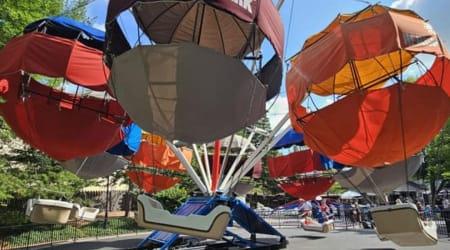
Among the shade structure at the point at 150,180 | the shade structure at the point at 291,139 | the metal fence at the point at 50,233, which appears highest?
the shade structure at the point at 291,139

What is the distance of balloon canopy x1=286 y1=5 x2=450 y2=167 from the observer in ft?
27.6

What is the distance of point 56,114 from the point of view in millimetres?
10672

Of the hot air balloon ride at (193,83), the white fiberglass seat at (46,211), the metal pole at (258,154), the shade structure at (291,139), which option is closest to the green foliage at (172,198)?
the shade structure at (291,139)

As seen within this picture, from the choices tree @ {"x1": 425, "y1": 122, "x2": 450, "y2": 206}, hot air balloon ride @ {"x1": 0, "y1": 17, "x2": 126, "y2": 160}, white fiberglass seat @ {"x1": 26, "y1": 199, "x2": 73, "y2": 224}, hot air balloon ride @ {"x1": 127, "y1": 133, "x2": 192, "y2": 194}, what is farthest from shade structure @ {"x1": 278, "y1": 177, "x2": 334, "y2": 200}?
white fiberglass seat @ {"x1": 26, "y1": 199, "x2": 73, "y2": 224}

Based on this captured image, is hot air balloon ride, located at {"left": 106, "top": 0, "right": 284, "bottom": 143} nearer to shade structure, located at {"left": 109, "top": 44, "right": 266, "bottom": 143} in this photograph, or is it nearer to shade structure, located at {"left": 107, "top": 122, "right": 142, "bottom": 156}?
shade structure, located at {"left": 109, "top": 44, "right": 266, "bottom": 143}

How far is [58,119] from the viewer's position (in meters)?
10.7

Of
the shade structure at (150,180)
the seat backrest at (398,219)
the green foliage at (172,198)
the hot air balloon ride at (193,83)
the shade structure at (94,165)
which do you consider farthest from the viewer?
the green foliage at (172,198)

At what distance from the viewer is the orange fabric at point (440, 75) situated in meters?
9.07

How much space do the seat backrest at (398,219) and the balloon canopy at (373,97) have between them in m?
1.52

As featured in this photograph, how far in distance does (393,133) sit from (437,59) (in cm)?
188

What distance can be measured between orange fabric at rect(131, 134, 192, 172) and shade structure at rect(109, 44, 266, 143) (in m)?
7.62

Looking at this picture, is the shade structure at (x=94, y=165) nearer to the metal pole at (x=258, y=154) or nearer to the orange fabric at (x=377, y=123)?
the metal pole at (x=258, y=154)

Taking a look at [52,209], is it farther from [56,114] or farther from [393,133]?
[393,133]

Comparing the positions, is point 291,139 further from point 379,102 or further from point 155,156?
point 379,102
